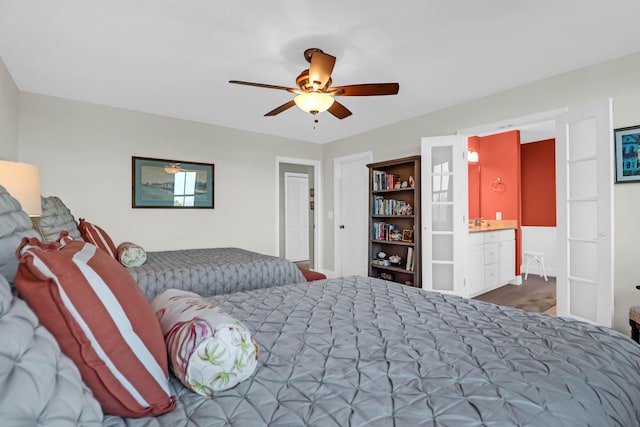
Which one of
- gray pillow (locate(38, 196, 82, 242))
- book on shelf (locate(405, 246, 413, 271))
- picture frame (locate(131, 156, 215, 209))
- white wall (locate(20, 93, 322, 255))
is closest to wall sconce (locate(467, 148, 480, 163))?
book on shelf (locate(405, 246, 413, 271))

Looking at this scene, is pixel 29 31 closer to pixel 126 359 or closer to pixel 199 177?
pixel 199 177

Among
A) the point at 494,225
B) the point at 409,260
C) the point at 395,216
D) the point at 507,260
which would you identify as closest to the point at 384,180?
the point at 395,216

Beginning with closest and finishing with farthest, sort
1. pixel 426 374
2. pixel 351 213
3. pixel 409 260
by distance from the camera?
pixel 426 374, pixel 409 260, pixel 351 213

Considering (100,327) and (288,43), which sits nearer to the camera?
(100,327)

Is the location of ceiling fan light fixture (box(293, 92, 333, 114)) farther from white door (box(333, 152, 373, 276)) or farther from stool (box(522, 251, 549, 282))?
stool (box(522, 251, 549, 282))

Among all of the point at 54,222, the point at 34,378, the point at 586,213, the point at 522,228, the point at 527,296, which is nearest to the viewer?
the point at 34,378

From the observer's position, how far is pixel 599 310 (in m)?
2.61

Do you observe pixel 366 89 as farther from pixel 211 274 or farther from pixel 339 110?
pixel 211 274

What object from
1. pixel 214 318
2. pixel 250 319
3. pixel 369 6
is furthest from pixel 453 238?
pixel 214 318

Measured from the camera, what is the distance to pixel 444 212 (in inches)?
155

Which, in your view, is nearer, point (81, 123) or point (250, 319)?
point (250, 319)

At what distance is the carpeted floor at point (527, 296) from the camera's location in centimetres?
393

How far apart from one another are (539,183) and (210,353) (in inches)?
261

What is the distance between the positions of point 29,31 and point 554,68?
4.32m
